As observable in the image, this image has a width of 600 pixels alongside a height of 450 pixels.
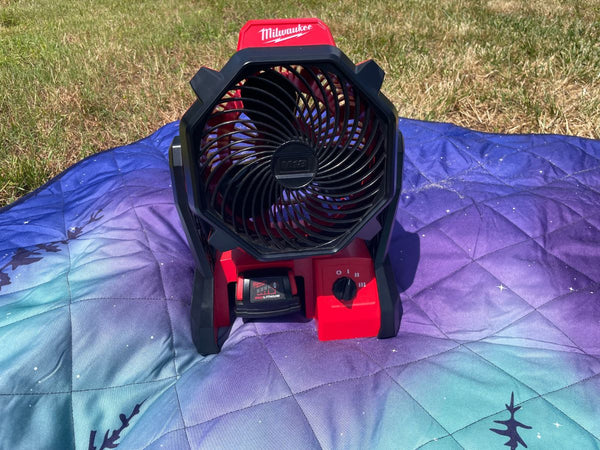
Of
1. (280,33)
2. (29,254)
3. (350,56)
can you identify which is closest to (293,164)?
(280,33)

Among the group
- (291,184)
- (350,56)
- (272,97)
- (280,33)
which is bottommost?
(350,56)

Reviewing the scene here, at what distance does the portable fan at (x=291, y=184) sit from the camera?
42.9 inches

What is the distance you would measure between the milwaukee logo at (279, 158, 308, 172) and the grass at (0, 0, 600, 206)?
2.03 m

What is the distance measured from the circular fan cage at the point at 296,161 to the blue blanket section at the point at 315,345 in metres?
0.40

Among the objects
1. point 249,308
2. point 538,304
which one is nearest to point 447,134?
point 538,304

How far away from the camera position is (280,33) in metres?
1.22

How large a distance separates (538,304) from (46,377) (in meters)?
1.56

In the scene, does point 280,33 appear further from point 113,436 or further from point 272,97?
point 113,436

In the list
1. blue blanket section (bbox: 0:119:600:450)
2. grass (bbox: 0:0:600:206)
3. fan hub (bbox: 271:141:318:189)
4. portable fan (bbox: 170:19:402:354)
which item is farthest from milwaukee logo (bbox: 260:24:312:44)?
grass (bbox: 0:0:600:206)

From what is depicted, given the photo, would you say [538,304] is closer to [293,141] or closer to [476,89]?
[293,141]

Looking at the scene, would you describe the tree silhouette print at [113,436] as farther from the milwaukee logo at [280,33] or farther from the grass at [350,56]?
the grass at [350,56]

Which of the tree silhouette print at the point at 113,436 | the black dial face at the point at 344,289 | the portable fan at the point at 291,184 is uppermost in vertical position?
the portable fan at the point at 291,184

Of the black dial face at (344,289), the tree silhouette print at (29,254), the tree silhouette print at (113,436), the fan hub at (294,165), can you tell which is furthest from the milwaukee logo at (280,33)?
the tree silhouette print at (29,254)

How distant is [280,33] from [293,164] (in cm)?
36
